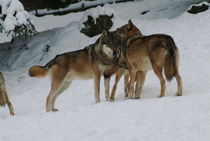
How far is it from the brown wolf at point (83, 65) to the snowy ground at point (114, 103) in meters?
0.69

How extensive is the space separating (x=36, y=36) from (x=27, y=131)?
39.1ft

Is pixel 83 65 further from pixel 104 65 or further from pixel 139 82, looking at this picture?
pixel 139 82

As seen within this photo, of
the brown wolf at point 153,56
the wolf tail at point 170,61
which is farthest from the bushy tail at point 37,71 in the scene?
the wolf tail at point 170,61

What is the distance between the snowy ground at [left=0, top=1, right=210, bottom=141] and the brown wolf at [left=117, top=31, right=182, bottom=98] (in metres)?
0.47

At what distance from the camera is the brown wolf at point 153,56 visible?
27.2ft

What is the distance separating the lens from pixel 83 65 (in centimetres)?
970

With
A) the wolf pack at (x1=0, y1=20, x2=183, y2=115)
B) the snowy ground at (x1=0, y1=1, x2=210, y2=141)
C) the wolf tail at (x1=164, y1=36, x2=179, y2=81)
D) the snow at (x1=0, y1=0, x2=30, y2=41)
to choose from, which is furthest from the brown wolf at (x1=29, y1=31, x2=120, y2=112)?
the snow at (x1=0, y1=0, x2=30, y2=41)

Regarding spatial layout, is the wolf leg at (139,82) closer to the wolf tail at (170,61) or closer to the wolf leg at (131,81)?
the wolf leg at (131,81)

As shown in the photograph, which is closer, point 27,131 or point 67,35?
point 27,131

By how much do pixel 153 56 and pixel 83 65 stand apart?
6.38 feet

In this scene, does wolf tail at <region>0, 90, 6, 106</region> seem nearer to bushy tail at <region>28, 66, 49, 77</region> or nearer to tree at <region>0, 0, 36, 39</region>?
bushy tail at <region>28, 66, 49, 77</region>

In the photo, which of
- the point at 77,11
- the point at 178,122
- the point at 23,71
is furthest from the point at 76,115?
the point at 77,11

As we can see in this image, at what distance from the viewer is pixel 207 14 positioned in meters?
15.2

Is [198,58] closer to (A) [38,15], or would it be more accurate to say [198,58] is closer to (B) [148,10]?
(B) [148,10]
